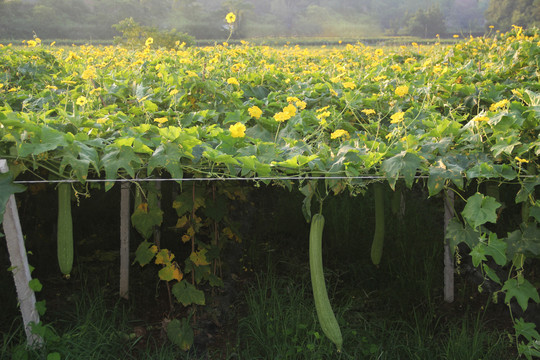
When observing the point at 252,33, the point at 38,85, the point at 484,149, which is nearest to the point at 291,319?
the point at 484,149

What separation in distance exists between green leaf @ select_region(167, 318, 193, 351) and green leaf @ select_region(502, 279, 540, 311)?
6.32 feet

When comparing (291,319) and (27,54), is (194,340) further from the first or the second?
(27,54)

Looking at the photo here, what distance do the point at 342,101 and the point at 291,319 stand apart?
172 cm

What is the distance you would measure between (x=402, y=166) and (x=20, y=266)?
7.07ft

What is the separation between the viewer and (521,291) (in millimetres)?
2455

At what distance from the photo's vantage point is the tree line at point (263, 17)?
50.0 metres

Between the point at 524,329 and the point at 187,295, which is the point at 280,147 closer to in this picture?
the point at 187,295

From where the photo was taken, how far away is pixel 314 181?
2.43 meters

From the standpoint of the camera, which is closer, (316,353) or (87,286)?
(316,353)

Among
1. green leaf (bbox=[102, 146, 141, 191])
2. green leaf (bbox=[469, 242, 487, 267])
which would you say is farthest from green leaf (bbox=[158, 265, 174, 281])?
green leaf (bbox=[469, 242, 487, 267])

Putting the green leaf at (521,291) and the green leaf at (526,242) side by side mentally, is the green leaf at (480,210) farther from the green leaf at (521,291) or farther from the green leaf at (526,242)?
the green leaf at (521,291)

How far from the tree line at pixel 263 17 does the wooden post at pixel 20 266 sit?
103ft

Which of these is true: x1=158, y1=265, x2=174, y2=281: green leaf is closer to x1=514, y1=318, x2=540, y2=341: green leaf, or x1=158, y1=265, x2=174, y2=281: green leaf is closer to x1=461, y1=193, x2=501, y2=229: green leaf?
x1=461, y1=193, x2=501, y2=229: green leaf

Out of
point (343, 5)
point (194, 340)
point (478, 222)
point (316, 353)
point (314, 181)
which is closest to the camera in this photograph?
point (478, 222)
